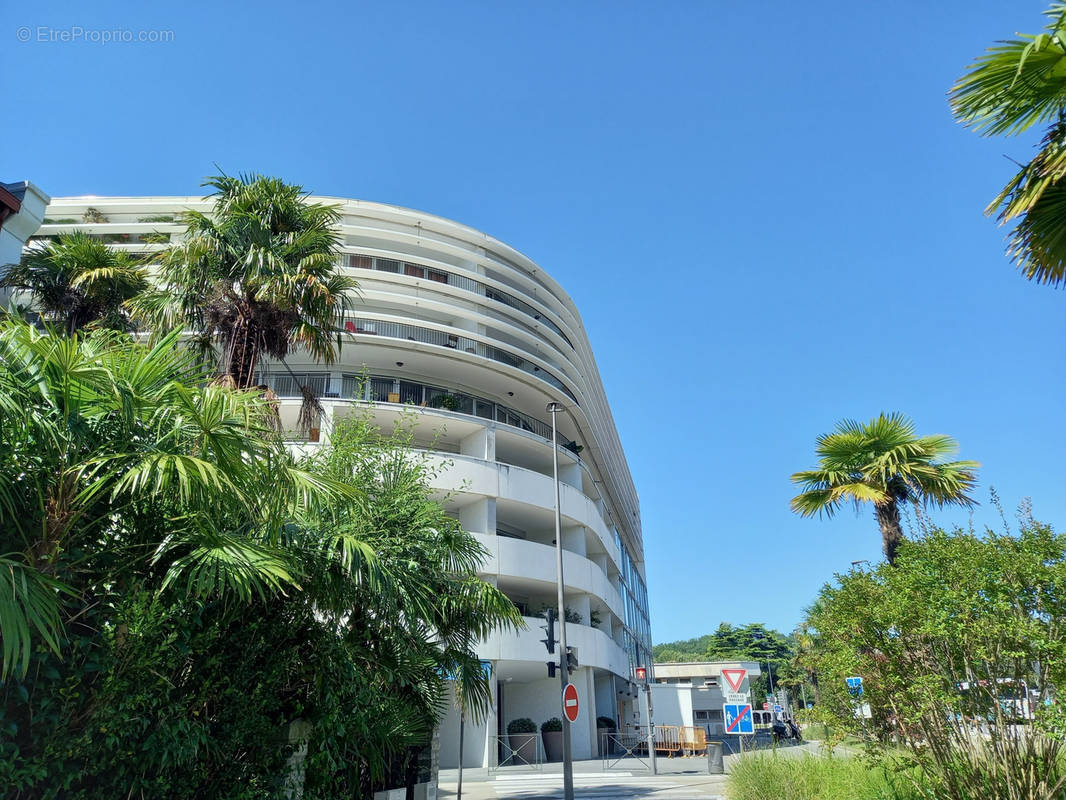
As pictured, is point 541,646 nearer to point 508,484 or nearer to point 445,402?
point 508,484

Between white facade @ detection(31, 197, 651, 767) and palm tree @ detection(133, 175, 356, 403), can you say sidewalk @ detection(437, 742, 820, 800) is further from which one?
palm tree @ detection(133, 175, 356, 403)

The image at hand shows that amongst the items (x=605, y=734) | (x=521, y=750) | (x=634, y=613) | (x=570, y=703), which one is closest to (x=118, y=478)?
(x=570, y=703)

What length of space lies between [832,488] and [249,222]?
14254 mm

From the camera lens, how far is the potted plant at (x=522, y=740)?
2786 centimetres

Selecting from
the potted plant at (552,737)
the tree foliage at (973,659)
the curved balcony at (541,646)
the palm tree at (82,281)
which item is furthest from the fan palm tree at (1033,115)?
the potted plant at (552,737)

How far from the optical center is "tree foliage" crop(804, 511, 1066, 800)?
7.73 metres

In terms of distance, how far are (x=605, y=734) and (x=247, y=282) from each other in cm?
2751

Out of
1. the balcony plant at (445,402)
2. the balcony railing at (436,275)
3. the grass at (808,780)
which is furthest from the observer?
the balcony railing at (436,275)

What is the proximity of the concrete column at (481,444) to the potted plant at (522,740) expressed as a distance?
1053 cm

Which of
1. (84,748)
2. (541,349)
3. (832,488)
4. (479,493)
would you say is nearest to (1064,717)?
(84,748)

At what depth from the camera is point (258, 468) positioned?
6715 millimetres

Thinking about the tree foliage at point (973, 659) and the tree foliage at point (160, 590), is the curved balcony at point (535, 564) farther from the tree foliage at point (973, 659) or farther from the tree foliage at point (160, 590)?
the tree foliage at point (973, 659)

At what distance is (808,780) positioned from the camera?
36.0 ft

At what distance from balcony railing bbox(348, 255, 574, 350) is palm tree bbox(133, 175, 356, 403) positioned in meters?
19.2
